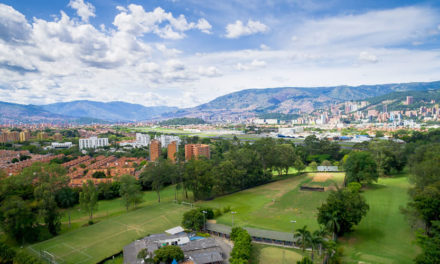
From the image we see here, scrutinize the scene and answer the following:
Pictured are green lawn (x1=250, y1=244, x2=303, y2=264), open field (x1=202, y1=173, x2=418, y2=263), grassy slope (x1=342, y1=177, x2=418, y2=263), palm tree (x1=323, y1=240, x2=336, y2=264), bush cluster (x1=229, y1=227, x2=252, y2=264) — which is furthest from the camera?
open field (x1=202, y1=173, x2=418, y2=263)

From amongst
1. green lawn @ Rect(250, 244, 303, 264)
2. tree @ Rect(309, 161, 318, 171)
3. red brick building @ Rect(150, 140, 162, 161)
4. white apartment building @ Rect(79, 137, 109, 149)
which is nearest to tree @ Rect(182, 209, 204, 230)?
green lawn @ Rect(250, 244, 303, 264)

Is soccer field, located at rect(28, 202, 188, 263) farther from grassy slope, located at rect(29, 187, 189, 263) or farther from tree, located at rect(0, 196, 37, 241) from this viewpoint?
tree, located at rect(0, 196, 37, 241)

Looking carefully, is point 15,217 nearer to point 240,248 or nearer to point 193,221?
point 193,221

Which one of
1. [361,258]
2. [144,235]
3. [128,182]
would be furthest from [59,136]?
[361,258]

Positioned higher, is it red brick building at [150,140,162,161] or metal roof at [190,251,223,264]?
red brick building at [150,140,162,161]

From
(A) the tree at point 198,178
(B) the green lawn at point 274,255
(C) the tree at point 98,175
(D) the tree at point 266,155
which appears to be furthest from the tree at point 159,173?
(B) the green lawn at point 274,255

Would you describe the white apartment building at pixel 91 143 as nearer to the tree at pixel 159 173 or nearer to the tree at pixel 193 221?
the tree at pixel 159 173
